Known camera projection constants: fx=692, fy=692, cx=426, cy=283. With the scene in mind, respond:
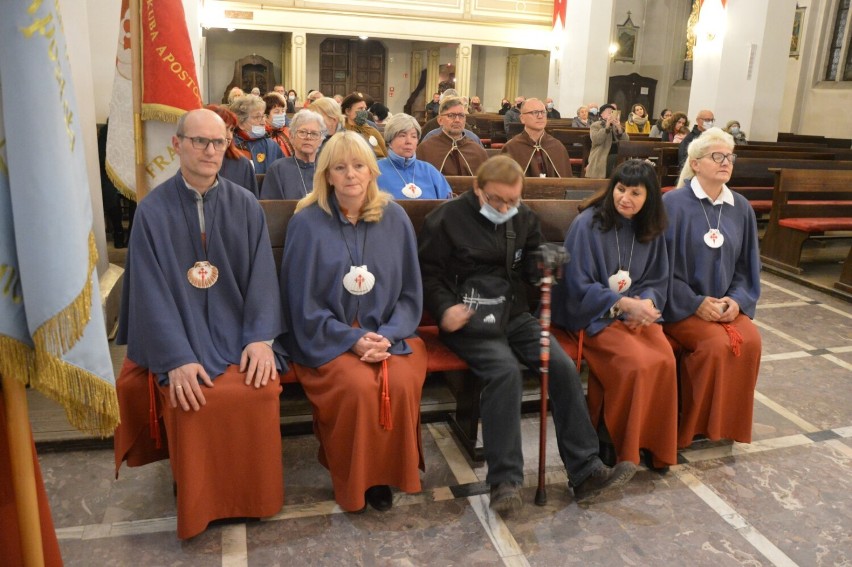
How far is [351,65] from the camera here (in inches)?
897

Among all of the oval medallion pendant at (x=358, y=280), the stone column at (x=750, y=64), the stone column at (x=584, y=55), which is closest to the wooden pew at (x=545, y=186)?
the oval medallion pendant at (x=358, y=280)

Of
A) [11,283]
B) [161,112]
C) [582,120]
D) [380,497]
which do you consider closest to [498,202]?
[380,497]

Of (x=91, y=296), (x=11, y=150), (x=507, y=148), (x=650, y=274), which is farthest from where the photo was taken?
(x=507, y=148)

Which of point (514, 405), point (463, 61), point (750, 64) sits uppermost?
point (463, 61)

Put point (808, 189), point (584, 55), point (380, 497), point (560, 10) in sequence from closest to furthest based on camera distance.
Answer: point (380, 497) < point (808, 189) < point (584, 55) < point (560, 10)

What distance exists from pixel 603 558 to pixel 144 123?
10.2 ft

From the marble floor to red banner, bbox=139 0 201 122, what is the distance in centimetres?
177

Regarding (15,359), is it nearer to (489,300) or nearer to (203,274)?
(203,274)

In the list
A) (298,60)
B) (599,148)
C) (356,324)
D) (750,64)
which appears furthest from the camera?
(298,60)

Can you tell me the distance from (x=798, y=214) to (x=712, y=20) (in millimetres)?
6517

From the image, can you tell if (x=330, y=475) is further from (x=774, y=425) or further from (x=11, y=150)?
(x=774, y=425)

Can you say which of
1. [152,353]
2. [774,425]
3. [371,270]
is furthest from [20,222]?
[774,425]

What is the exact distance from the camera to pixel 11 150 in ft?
5.10

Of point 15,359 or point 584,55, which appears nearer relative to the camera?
point 15,359
